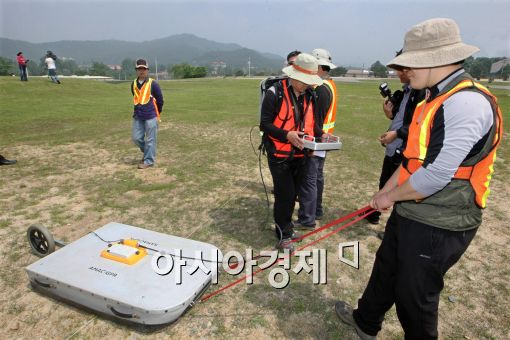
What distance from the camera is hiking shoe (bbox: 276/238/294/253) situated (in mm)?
5078

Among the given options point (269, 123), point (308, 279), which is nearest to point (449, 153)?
point (269, 123)

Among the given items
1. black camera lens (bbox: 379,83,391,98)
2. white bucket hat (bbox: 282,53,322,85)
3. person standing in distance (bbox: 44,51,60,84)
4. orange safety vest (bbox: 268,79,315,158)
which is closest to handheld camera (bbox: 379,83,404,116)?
black camera lens (bbox: 379,83,391,98)

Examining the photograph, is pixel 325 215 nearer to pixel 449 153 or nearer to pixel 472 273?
pixel 472 273

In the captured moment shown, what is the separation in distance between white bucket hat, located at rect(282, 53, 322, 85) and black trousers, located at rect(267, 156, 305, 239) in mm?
1140

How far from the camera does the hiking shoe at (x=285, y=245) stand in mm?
5078

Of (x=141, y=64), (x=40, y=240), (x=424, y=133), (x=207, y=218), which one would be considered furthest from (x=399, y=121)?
(x=141, y=64)

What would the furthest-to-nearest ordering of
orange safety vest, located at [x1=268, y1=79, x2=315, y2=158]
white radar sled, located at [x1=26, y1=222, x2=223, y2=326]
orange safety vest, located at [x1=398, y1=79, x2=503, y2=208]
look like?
orange safety vest, located at [x1=268, y1=79, x2=315, y2=158]
white radar sled, located at [x1=26, y1=222, x2=223, y2=326]
orange safety vest, located at [x1=398, y1=79, x2=503, y2=208]

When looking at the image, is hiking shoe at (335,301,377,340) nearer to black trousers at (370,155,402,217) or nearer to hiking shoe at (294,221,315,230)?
hiking shoe at (294,221,315,230)

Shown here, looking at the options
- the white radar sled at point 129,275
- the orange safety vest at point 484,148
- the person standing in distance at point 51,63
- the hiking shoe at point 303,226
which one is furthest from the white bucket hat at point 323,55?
the person standing in distance at point 51,63

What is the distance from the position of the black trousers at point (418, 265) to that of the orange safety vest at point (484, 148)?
0.39m

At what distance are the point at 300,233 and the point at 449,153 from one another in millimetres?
3753

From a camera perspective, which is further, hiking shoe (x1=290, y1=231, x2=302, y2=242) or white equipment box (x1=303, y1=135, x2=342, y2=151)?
hiking shoe (x1=290, y1=231, x2=302, y2=242)

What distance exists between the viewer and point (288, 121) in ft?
14.7

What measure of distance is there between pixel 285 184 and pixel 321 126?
1088 mm
